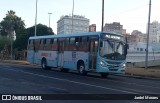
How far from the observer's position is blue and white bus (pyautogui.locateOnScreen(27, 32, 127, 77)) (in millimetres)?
28000

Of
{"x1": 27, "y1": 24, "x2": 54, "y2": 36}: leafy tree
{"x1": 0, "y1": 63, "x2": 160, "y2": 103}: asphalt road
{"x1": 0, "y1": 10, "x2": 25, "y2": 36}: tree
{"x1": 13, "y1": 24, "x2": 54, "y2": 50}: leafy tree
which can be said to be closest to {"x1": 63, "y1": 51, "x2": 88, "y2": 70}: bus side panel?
{"x1": 0, "y1": 63, "x2": 160, "y2": 103}: asphalt road

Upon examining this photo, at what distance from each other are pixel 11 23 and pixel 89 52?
322ft

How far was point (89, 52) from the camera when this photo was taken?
29250 millimetres


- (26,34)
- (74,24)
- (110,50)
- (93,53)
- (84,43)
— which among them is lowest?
(93,53)

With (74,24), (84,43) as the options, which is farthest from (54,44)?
(74,24)

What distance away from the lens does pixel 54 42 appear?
35281 mm

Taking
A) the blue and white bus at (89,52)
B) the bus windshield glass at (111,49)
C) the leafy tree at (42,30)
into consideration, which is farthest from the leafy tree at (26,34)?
the bus windshield glass at (111,49)

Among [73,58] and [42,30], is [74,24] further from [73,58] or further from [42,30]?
[73,58]

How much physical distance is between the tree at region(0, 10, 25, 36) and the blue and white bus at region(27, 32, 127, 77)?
91583mm

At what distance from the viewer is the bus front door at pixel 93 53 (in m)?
28.4

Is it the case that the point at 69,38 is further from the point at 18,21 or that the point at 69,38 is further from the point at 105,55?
the point at 18,21

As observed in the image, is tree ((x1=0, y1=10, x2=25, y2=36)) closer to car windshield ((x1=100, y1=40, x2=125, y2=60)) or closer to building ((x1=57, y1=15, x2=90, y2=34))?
building ((x1=57, y1=15, x2=90, y2=34))

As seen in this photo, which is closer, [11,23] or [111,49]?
[111,49]

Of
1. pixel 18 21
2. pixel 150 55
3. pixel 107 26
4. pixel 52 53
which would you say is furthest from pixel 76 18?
pixel 52 53
